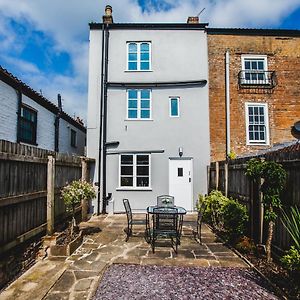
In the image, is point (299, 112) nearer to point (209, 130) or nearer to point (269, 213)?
point (209, 130)

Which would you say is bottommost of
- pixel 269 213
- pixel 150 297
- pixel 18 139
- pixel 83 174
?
pixel 150 297

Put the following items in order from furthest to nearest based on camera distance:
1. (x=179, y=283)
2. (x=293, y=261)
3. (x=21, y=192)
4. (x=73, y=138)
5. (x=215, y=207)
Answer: (x=73, y=138), (x=215, y=207), (x=21, y=192), (x=179, y=283), (x=293, y=261)

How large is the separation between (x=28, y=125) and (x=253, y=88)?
11.5 meters

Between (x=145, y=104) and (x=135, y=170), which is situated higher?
(x=145, y=104)

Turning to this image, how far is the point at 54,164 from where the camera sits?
6785 mm

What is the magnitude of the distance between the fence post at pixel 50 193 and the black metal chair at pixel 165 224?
2.66m

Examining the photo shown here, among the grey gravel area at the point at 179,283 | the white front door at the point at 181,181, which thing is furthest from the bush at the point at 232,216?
the white front door at the point at 181,181

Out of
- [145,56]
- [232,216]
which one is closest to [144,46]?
[145,56]

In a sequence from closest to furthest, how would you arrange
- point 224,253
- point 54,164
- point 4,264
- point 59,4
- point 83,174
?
point 4,264 < point 224,253 < point 54,164 < point 59,4 < point 83,174

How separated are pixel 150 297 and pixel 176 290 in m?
0.50

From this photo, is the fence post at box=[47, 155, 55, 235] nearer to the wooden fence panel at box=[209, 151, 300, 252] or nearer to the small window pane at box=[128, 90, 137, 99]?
the wooden fence panel at box=[209, 151, 300, 252]

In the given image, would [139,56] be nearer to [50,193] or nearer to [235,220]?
[50,193]

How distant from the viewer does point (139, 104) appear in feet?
40.1

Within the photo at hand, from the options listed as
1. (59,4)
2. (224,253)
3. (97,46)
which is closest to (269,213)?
(224,253)
